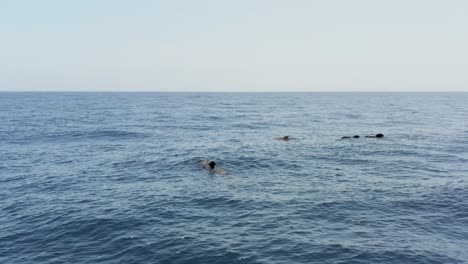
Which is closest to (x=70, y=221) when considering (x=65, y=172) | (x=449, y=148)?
(x=65, y=172)

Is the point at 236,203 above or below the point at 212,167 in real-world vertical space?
below

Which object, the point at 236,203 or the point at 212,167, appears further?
the point at 212,167

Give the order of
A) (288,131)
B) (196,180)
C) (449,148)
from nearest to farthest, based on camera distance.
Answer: (196,180) < (449,148) < (288,131)

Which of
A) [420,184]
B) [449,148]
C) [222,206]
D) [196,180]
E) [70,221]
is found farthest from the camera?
[449,148]

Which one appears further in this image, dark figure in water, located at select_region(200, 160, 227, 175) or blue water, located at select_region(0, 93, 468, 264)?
dark figure in water, located at select_region(200, 160, 227, 175)

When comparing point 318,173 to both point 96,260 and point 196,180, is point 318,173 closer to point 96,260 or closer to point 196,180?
point 196,180

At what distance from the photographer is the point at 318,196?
31.9 m

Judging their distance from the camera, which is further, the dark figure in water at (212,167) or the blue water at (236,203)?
the dark figure in water at (212,167)

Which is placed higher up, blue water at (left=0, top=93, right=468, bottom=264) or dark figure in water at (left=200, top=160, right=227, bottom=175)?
dark figure in water at (left=200, top=160, right=227, bottom=175)

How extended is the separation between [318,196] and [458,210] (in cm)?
1066

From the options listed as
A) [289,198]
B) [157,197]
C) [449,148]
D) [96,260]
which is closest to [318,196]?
[289,198]

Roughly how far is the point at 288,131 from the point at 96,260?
57.2 metres

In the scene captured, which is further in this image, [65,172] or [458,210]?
[65,172]

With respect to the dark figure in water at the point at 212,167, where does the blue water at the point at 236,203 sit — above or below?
below
